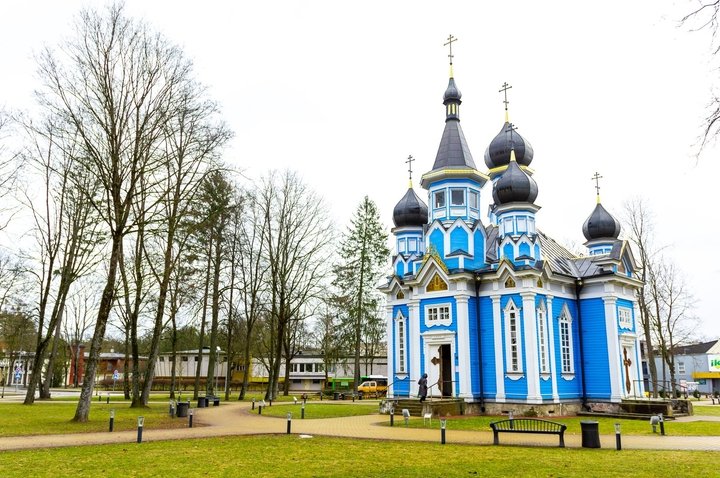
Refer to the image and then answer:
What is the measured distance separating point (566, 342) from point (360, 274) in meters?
20.0

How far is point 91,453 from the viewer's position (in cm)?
1386

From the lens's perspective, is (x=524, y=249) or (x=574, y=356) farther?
(x=574, y=356)

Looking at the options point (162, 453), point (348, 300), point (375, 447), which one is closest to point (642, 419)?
point (375, 447)

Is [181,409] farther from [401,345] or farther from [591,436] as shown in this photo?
[591,436]

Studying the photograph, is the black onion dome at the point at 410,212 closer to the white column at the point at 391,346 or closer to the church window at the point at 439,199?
the church window at the point at 439,199

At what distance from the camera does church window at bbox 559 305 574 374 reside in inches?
1121

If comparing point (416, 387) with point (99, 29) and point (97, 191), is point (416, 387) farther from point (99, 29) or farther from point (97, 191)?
point (99, 29)

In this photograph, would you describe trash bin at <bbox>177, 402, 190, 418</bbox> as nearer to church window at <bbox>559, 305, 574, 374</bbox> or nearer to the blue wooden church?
the blue wooden church

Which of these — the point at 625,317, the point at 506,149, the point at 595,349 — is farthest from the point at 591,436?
the point at 506,149

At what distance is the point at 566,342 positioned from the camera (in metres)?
28.9

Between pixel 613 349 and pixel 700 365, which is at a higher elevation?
pixel 700 365

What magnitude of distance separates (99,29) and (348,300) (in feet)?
92.4

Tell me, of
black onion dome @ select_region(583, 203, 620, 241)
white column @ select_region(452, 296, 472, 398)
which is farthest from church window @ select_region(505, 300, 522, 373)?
black onion dome @ select_region(583, 203, 620, 241)

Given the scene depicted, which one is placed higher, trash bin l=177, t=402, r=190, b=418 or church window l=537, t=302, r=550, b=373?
church window l=537, t=302, r=550, b=373
